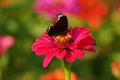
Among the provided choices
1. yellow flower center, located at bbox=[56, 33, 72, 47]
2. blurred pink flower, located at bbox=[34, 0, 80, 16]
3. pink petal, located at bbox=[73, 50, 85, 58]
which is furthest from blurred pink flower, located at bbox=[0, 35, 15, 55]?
pink petal, located at bbox=[73, 50, 85, 58]

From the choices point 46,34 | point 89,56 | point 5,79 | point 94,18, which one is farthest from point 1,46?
point 46,34

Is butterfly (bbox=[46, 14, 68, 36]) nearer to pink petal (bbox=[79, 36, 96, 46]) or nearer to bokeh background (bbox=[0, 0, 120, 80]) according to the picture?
pink petal (bbox=[79, 36, 96, 46])

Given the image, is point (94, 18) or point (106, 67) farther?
point (94, 18)

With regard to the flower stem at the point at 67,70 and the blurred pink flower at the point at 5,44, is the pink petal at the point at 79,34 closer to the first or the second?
the flower stem at the point at 67,70

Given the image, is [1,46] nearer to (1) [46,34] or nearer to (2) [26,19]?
(2) [26,19]

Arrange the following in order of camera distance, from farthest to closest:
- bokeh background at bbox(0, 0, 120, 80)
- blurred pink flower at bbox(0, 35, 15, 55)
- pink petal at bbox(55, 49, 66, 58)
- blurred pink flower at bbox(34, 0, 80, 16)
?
1. blurred pink flower at bbox(34, 0, 80, 16)
2. bokeh background at bbox(0, 0, 120, 80)
3. blurred pink flower at bbox(0, 35, 15, 55)
4. pink petal at bbox(55, 49, 66, 58)

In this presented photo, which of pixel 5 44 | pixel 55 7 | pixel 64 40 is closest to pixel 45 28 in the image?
pixel 55 7
